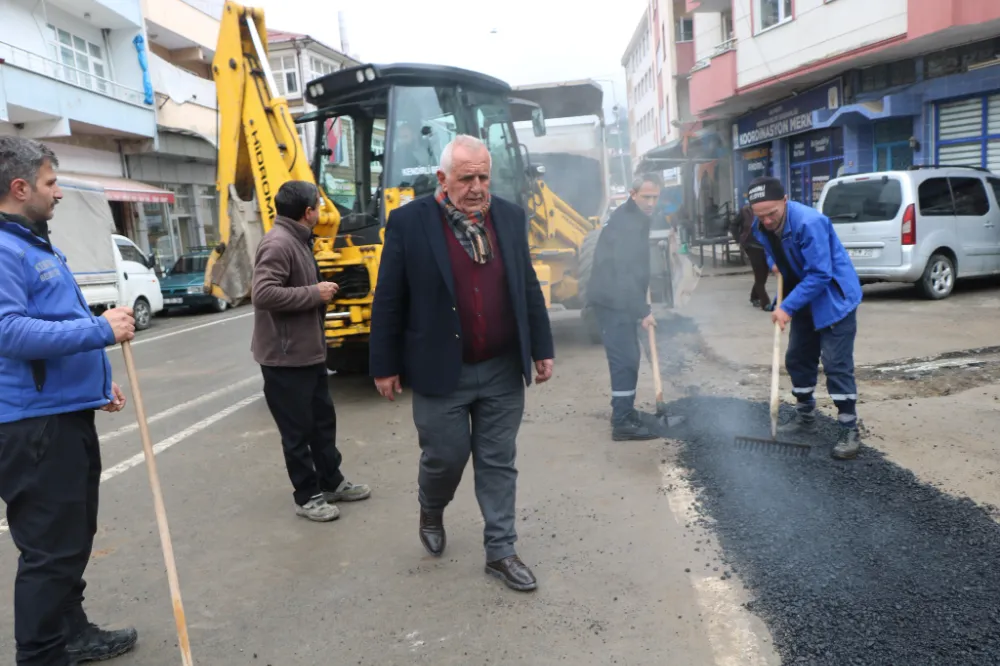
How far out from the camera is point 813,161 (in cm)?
2039

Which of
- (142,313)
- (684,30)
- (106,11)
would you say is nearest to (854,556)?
(142,313)

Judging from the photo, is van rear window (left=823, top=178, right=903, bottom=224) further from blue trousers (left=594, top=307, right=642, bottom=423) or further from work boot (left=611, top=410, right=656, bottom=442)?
work boot (left=611, top=410, right=656, bottom=442)

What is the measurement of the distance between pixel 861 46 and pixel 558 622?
15169 mm

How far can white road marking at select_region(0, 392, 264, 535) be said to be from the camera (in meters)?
5.59

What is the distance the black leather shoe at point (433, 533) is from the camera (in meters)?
3.89

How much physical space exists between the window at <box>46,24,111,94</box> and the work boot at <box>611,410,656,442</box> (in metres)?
20.0

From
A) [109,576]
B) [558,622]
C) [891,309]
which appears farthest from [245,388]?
[891,309]

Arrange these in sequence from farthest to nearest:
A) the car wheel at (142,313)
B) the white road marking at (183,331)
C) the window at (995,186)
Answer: the car wheel at (142,313) < the white road marking at (183,331) < the window at (995,186)

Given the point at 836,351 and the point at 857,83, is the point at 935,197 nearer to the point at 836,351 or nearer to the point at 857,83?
the point at 857,83

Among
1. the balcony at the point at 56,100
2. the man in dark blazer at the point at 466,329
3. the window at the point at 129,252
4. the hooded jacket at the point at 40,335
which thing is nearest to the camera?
the hooded jacket at the point at 40,335

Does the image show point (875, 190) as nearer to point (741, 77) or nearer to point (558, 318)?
point (558, 318)

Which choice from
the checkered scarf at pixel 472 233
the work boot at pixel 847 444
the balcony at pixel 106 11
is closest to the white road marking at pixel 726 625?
the checkered scarf at pixel 472 233

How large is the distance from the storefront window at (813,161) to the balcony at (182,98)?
19.2 meters

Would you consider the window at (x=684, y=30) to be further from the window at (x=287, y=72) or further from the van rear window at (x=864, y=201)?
the van rear window at (x=864, y=201)
